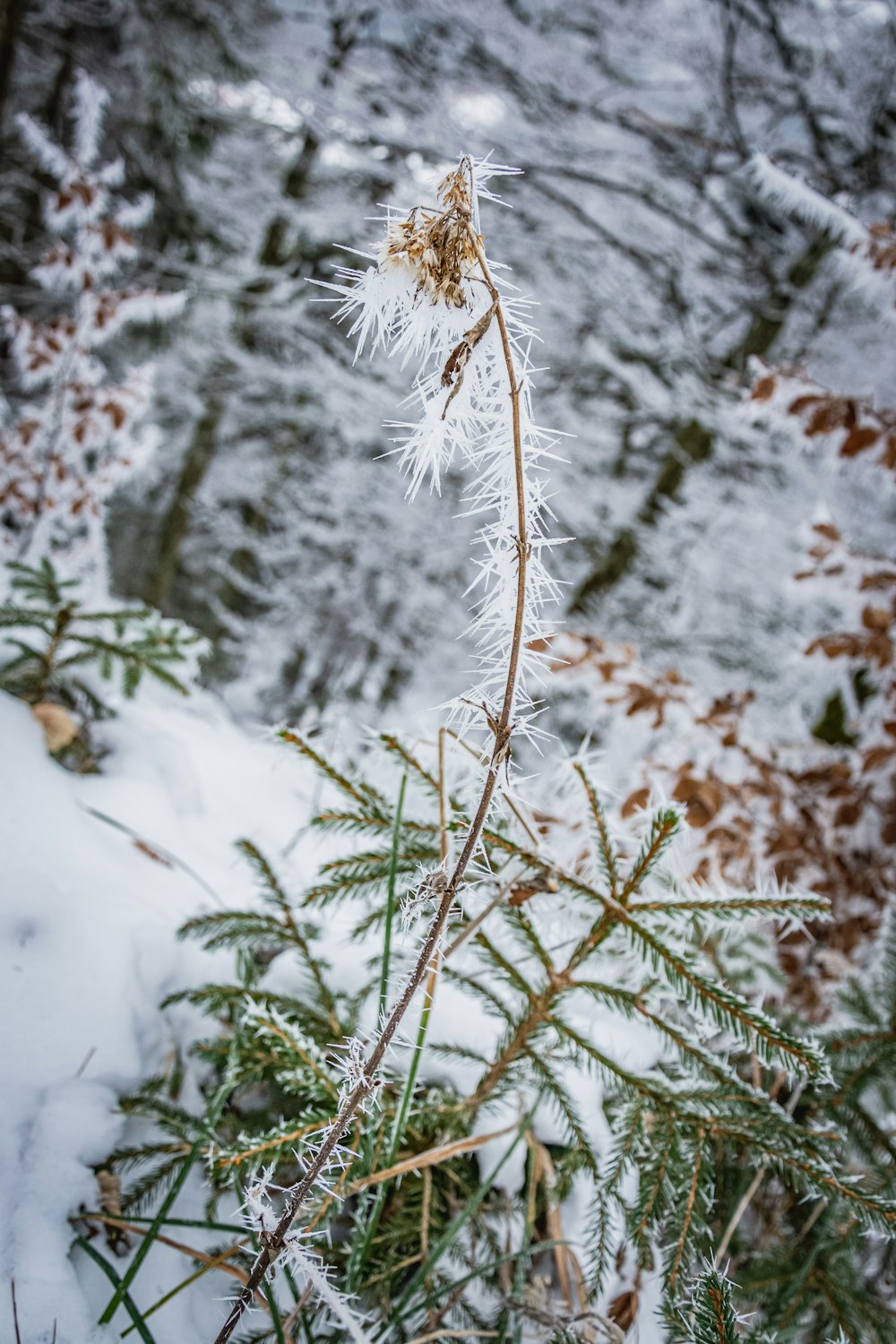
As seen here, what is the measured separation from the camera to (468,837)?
561 millimetres

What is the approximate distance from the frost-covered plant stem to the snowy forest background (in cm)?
8

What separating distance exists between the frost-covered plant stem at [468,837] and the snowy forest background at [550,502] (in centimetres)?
8

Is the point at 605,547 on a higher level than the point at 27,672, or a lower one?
higher

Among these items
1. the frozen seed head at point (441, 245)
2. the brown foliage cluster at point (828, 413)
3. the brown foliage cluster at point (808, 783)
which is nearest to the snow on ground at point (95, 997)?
the frozen seed head at point (441, 245)

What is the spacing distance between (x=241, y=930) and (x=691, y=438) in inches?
243

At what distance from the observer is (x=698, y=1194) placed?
80cm

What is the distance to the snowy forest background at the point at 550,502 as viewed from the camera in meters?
0.99

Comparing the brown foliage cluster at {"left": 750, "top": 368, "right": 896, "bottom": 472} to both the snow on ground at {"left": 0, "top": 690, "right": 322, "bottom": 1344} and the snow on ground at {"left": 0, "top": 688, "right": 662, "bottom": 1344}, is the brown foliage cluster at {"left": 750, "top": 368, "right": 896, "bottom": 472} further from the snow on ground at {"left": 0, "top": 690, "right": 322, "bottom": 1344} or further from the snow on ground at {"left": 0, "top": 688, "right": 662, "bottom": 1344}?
the snow on ground at {"left": 0, "top": 690, "right": 322, "bottom": 1344}

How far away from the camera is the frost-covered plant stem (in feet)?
1.76

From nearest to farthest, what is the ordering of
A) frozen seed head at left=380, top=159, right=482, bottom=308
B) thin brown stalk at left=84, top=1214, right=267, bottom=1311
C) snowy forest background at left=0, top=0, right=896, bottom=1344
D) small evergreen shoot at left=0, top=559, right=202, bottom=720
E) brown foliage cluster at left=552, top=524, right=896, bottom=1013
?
1. frozen seed head at left=380, top=159, right=482, bottom=308
2. thin brown stalk at left=84, top=1214, right=267, bottom=1311
3. snowy forest background at left=0, top=0, right=896, bottom=1344
4. small evergreen shoot at left=0, top=559, right=202, bottom=720
5. brown foliage cluster at left=552, top=524, right=896, bottom=1013

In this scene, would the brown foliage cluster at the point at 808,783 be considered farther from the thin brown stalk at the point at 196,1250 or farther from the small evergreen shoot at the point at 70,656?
the thin brown stalk at the point at 196,1250

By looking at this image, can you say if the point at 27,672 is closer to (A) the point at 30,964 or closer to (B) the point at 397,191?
(A) the point at 30,964

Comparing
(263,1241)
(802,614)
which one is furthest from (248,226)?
(263,1241)

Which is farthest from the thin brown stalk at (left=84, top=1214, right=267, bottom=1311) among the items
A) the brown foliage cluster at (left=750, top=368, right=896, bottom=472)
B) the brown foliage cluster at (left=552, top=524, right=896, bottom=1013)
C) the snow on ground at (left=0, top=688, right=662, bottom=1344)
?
the brown foliage cluster at (left=750, top=368, right=896, bottom=472)
